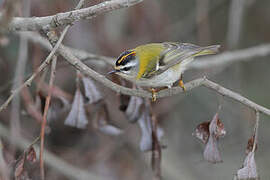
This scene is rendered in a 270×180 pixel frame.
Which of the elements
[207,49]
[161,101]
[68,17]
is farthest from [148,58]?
[161,101]

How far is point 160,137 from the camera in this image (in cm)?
283

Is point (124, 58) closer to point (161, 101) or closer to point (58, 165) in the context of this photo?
point (58, 165)

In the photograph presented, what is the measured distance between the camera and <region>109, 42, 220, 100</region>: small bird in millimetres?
2660

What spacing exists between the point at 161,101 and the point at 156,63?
2.05 m

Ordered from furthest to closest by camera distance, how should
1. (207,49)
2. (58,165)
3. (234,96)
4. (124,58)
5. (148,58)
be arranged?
(58,165), (148,58), (207,49), (124,58), (234,96)

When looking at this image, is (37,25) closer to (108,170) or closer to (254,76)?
(108,170)

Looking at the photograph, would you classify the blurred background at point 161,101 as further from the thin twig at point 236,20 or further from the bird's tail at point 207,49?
the bird's tail at point 207,49

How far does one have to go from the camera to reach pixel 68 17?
5.94ft

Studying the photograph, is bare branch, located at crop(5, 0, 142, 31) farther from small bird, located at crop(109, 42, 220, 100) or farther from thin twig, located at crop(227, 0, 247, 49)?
thin twig, located at crop(227, 0, 247, 49)

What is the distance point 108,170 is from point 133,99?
96.4 inches

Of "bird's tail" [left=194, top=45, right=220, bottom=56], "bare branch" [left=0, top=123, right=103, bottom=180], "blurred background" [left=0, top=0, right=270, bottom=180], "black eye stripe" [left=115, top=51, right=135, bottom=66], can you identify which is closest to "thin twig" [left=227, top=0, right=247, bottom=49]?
"blurred background" [left=0, top=0, right=270, bottom=180]

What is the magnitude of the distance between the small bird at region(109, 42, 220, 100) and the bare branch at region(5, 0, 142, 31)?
0.77m

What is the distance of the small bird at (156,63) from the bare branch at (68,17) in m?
0.77

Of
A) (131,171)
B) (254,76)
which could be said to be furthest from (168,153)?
(254,76)
